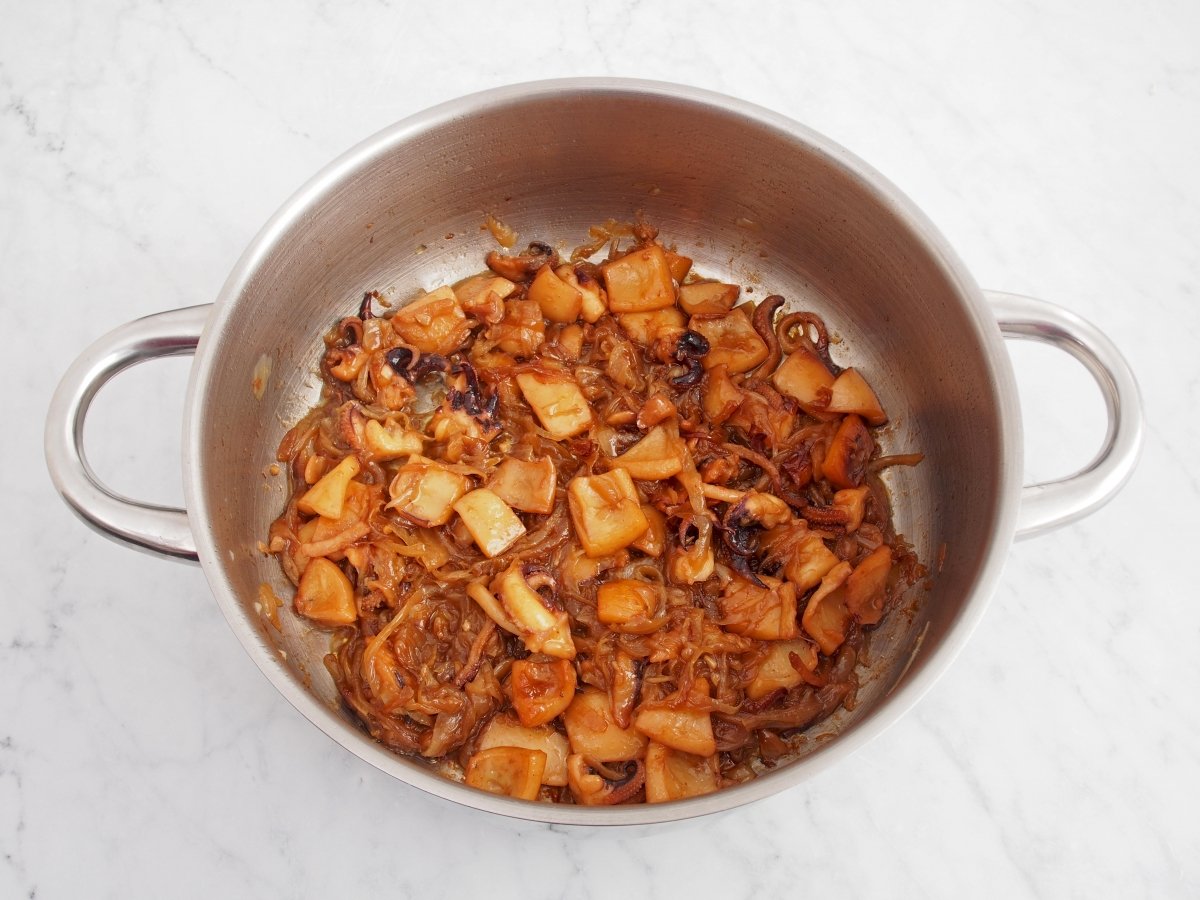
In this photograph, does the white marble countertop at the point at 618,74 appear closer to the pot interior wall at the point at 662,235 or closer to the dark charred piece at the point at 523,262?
the pot interior wall at the point at 662,235

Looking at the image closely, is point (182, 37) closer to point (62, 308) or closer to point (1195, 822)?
point (62, 308)

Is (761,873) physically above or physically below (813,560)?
below

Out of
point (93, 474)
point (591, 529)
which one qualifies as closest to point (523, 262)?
point (591, 529)

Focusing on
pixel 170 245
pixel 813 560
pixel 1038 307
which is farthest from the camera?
pixel 170 245

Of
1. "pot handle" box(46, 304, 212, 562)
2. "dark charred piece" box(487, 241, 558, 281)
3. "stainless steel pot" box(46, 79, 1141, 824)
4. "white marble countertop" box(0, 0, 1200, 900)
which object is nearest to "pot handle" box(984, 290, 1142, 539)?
"stainless steel pot" box(46, 79, 1141, 824)

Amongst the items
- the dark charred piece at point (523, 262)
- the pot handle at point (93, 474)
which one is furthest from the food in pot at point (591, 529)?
the pot handle at point (93, 474)

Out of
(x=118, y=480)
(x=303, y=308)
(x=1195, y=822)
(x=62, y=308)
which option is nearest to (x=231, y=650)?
(x=118, y=480)
